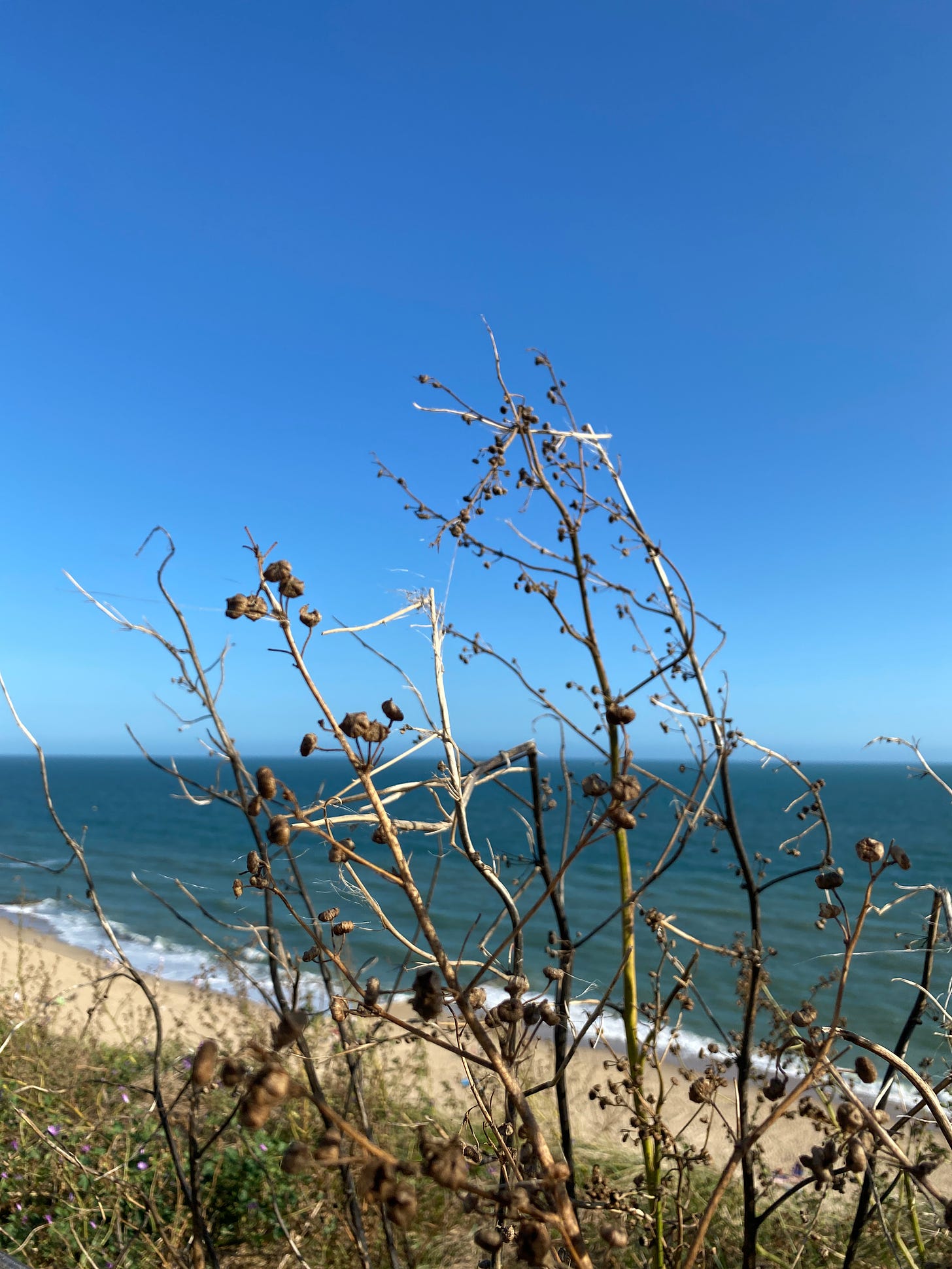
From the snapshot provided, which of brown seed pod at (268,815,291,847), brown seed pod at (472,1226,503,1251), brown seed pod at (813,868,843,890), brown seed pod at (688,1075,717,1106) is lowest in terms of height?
brown seed pod at (688,1075,717,1106)

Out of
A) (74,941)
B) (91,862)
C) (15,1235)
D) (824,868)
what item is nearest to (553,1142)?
(15,1235)

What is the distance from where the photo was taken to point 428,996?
0.70 meters

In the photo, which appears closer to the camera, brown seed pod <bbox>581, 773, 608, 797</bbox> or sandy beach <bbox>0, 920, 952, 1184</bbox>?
brown seed pod <bbox>581, 773, 608, 797</bbox>

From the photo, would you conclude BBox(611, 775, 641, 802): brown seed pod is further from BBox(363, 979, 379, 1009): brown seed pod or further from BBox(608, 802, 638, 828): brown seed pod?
BBox(363, 979, 379, 1009): brown seed pod

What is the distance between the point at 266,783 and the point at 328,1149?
0.30 metres

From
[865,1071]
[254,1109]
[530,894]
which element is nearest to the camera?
[254,1109]

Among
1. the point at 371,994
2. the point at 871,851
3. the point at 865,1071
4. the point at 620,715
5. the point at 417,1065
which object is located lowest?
the point at 417,1065

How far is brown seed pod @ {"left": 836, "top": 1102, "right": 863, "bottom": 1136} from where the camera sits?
85 cm

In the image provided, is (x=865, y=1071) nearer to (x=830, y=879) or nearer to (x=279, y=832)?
(x=830, y=879)

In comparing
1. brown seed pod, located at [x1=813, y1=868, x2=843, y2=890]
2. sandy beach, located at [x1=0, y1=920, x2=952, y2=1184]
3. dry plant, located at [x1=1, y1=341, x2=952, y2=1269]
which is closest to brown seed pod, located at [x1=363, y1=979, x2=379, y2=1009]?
dry plant, located at [x1=1, y1=341, x2=952, y2=1269]

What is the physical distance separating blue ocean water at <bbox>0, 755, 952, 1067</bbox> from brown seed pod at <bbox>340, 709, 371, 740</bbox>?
0.15 m

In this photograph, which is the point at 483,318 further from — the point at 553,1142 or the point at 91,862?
the point at 91,862

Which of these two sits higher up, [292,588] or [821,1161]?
[292,588]

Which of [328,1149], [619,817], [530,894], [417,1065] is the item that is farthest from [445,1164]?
[417,1065]
